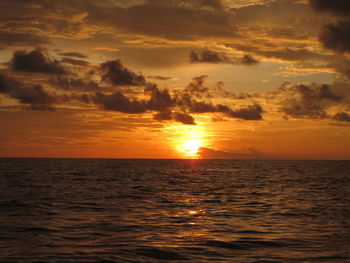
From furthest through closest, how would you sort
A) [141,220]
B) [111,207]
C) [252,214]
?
1. [111,207]
2. [252,214]
3. [141,220]

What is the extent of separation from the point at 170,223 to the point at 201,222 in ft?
7.05

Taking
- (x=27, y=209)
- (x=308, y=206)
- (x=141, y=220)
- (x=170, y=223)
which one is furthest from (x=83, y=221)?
(x=308, y=206)

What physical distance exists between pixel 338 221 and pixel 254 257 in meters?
12.2

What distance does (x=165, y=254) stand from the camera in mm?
16500

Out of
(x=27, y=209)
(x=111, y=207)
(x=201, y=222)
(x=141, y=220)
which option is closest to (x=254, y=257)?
(x=201, y=222)

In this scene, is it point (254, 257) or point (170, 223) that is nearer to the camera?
point (254, 257)

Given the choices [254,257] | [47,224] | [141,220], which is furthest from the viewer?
[141,220]

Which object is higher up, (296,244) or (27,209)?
(27,209)

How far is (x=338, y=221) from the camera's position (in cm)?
2547

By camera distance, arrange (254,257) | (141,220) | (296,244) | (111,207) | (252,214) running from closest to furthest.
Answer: (254,257) → (296,244) → (141,220) → (252,214) → (111,207)

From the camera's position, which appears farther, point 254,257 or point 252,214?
point 252,214

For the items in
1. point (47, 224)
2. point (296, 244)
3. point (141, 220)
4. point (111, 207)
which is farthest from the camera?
point (111, 207)

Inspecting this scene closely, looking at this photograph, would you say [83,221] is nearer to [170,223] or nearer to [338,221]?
[170,223]

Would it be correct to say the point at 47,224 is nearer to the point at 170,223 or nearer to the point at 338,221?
the point at 170,223
